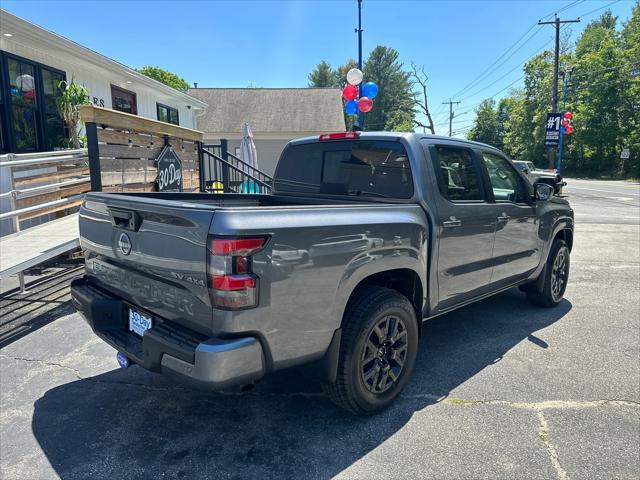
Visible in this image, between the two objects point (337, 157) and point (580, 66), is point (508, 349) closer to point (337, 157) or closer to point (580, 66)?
point (337, 157)

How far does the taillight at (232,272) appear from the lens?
215 centimetres

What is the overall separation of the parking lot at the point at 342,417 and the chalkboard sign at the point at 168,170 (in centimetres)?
301

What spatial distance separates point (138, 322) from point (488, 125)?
82.7 m

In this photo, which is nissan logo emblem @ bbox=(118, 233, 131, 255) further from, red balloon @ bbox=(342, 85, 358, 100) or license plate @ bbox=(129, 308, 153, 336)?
red balloon @ bbox=(342, 85, 358, 100)

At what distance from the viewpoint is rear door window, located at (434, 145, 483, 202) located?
358cm

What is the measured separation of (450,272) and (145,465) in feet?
8.26

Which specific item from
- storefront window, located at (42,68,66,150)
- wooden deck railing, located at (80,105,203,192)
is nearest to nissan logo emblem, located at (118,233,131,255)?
wooden deck railing, located at (80,105,203,192)

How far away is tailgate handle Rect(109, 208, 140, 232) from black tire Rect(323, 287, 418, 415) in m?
1.38

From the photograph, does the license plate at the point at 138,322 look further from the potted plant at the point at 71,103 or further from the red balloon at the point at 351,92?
the red balloon at the point at 351,92

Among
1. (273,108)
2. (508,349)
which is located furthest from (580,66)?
(508,349)

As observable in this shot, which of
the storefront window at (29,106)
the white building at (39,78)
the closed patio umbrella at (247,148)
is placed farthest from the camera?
the closed patio umbrella at (247,148)

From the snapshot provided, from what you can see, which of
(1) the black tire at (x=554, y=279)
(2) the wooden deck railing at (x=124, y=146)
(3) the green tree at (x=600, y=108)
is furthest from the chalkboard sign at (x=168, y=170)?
(3) the green tree at (x=600, y=108)

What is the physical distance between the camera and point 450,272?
3600 mm

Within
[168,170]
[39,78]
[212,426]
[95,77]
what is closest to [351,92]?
[95,77]
